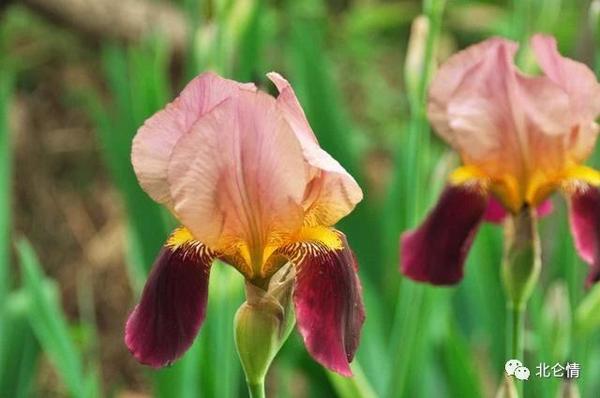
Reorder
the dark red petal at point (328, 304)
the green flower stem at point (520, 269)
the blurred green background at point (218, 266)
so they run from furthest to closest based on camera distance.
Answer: the blurred green background at point (218, 266) → the green flower stem at point (520, 269) → the dark red petal at point (328, 304)

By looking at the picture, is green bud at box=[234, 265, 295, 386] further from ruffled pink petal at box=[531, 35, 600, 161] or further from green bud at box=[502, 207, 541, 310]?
ruffled pink petal at box=[531, 35, 600, 161]

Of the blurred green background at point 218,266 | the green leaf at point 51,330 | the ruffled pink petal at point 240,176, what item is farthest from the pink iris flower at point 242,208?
the green leaf at point 51,330

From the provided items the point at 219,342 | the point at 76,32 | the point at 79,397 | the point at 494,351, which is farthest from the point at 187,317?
the point at 76,32

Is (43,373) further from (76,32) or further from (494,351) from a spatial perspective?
(494,351)

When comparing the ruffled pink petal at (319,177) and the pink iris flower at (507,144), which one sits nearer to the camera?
the ruffled pink petal at (319,177)

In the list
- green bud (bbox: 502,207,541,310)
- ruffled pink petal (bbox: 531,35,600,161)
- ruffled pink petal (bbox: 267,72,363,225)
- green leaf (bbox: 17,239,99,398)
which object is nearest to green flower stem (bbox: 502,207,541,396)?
green bud (bbox: 502,207,541,310)

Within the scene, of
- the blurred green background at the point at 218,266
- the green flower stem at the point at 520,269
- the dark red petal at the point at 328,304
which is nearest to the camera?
the dark red petal at the point at 328,304

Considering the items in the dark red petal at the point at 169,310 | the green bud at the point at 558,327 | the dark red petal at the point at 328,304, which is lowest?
the green bud at the point at 558,327

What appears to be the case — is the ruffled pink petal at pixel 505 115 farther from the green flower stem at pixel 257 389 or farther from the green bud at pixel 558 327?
the green flower stem at pixel 257 389
